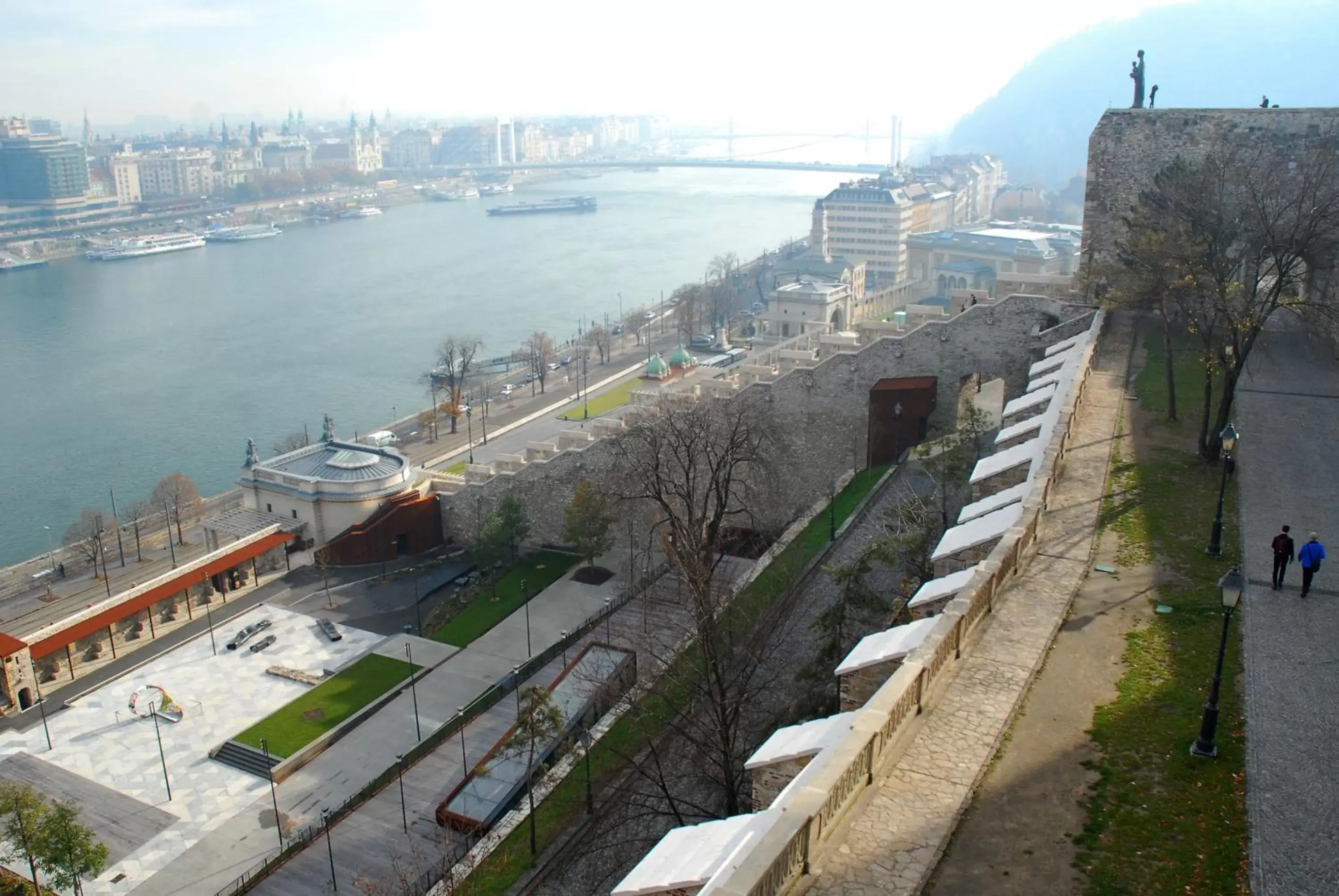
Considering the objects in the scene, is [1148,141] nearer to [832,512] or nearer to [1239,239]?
[1239,239]

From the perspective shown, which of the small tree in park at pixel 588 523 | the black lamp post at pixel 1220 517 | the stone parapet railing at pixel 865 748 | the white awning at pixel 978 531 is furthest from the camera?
the small tree in park at pixel 588 523

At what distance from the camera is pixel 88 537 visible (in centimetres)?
2800

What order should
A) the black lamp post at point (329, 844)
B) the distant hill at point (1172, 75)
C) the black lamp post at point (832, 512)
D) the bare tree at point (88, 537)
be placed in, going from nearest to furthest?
the black lamp post at point (329, 844), the black lamp post at point (832, 512), the bare tree at point (88, 537), the distant hill at point (1172, 75)

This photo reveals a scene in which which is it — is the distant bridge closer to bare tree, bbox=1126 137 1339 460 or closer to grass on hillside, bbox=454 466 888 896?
bare tree, bbox=1126 137 1339 460

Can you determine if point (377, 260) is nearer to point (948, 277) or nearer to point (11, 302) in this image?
point (11, 302)

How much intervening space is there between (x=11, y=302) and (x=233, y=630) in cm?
5720

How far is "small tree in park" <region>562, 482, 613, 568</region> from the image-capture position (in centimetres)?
1883

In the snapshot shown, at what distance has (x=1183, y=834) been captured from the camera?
5926 millimetres

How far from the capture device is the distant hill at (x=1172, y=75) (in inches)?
Result: 5714

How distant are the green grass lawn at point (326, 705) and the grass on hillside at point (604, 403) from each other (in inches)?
732

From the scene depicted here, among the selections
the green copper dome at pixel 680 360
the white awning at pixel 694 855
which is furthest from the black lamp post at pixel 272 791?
the green copper dome at pixel 680 360

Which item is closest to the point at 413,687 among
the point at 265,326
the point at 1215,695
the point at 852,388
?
the point at 852,388

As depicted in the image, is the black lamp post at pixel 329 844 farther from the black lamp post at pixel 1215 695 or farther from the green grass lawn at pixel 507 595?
the black lamp post at pixel 1215 695

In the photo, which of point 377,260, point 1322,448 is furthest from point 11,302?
point 1322,448
